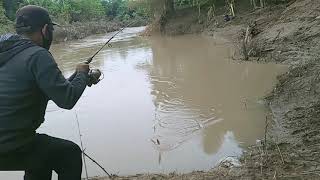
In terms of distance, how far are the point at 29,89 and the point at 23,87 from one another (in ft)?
→ 0.13

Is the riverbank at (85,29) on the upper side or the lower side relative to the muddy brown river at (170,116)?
lower

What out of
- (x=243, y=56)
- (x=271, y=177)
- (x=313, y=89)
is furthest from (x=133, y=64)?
(x=271, y=177)

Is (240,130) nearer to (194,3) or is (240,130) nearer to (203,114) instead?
(203,114)

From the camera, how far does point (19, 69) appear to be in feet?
9.73

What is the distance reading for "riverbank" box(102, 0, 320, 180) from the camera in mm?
4688

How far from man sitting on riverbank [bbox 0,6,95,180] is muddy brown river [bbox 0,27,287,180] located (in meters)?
2.72

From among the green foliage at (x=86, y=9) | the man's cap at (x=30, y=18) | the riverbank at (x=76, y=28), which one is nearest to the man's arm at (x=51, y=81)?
the man's cap at (x=30, y=18)

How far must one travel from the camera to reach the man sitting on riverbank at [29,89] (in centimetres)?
295

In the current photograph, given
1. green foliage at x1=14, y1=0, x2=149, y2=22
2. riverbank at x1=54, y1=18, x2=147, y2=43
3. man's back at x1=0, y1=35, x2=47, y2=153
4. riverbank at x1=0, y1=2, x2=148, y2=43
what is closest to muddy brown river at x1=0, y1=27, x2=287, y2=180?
man's back at x1=0, y1=35, x2=47, y2=153

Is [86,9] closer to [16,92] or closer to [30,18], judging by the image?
[30,18]

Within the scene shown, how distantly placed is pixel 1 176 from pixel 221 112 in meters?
4.01

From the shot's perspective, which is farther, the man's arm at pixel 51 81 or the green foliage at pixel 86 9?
the green foliage at pixel 86 9

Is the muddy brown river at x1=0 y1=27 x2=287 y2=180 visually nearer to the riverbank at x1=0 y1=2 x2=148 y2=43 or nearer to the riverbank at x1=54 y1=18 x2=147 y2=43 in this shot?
the riverbank at x1=0 y1=2 x2=148 y2=43

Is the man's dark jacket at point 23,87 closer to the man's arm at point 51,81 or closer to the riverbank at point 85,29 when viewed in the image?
the man's arm at point 51,81
